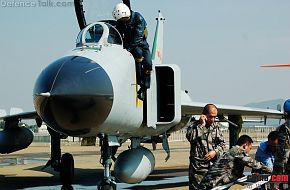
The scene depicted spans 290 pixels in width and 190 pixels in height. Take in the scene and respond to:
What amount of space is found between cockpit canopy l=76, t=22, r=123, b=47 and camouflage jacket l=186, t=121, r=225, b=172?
8.79 ft

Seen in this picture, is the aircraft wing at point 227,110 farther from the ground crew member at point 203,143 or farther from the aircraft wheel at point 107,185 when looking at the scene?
the ground crew member at point 203,143

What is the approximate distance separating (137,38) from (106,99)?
1812 mm

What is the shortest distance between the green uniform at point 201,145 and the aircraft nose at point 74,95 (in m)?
1.50

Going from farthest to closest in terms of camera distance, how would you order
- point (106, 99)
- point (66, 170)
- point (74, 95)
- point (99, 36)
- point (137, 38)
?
point (66, 170), point (137, 38), point (99, 36), point (106, 99), point (74, 95)

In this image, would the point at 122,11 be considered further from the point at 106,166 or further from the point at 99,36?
the point at 106,166

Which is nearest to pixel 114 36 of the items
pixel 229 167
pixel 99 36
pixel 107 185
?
pixel 99 36

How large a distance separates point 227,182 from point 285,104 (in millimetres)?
1134

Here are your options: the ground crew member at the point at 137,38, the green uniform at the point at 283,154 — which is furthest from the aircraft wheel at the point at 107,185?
the green uniform at the point at 283,154

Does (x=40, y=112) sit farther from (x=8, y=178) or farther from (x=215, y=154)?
(x=8, y=178)

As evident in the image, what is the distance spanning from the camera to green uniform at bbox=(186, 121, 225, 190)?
6691 mm

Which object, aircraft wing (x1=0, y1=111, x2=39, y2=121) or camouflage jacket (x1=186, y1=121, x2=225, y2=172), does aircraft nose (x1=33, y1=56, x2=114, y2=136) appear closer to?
camouflage jacket (x1=186, y1=121, x2=225, y2=172)

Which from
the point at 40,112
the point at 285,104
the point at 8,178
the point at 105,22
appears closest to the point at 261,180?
the point at 285,104

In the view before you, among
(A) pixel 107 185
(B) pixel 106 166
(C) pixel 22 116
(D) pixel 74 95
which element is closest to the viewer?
(D) pixel 74 95

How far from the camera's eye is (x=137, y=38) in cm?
911
